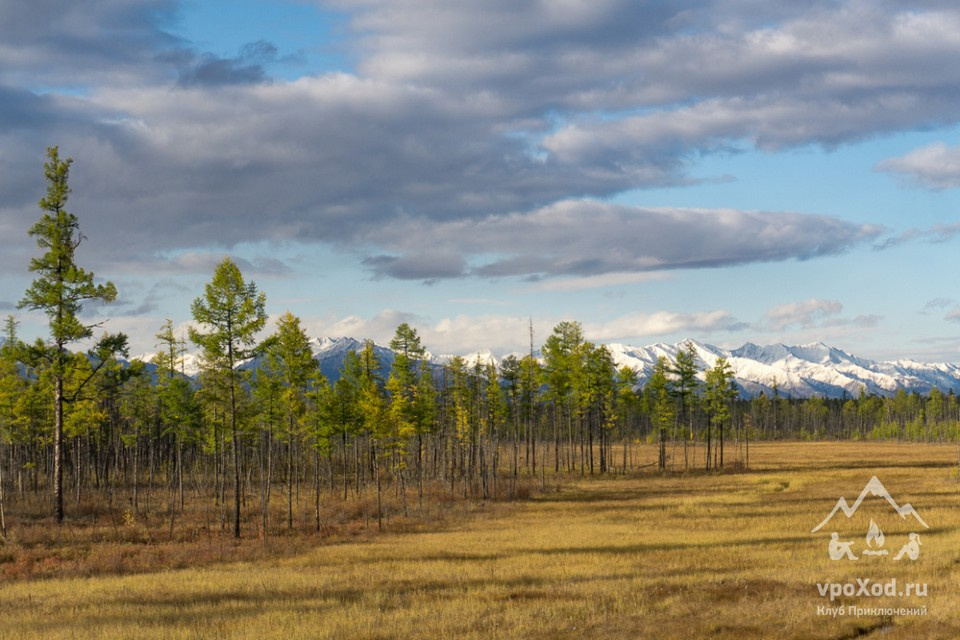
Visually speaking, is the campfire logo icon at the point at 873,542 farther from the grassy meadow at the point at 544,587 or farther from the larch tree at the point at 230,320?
the larch tree at the point at 230,320

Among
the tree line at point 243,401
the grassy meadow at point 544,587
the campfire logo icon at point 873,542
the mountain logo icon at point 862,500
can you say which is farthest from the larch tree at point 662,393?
the grassy meadow at point 544,587

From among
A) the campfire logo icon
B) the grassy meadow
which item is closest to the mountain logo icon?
the campfire logo icon

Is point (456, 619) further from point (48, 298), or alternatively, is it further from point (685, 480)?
point (685, 480)

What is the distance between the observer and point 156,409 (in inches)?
2450

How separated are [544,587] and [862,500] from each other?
1297 inches

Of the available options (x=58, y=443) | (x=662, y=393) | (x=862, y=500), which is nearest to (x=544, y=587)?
(x=58, y=443)

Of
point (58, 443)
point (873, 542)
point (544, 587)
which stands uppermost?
point (58, 443)

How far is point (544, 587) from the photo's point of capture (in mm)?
21844

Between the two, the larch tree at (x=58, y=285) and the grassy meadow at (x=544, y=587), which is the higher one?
the larch tree at (x=58, y=285)

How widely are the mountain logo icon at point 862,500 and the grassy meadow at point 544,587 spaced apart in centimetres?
56

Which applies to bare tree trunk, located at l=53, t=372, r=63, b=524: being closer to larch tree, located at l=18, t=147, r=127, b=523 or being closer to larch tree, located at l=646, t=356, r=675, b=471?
larch tree, located at l=18, t=147, r=127, b=523

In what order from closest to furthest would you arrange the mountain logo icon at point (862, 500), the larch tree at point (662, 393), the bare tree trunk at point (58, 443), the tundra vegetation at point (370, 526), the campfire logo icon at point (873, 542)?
the tundra vegetation at point (370, 526) < the campfire logo icon at point (873, 542) < the bare tree trunk at point (58, 443) < the mountain logo icon at point (862, 500) < the larch tree at point (662, 393)

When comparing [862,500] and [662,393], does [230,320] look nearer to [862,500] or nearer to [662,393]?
[862,500]

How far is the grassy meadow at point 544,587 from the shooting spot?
1648 centimetres
